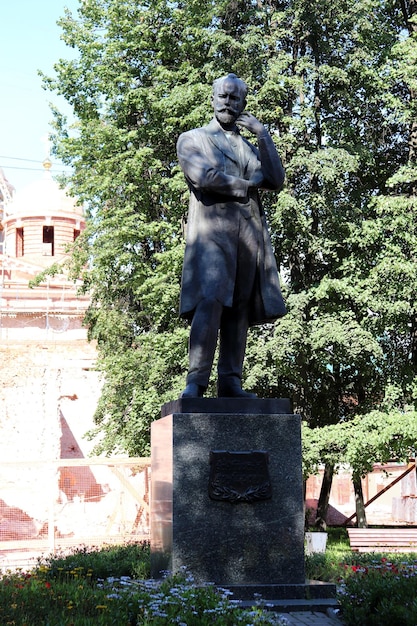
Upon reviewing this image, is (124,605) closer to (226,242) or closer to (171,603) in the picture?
(171,603)

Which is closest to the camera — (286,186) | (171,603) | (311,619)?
(171,603)

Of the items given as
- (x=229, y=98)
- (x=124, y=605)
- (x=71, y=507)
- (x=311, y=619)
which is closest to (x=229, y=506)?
(x=311, y=619)

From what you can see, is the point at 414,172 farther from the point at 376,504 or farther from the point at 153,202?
the point at 376,504

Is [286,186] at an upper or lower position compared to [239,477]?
upper

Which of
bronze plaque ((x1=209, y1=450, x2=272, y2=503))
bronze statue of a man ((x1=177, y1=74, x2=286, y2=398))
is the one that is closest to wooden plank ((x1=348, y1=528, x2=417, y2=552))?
bronze statue of a man ((x1=177, y1=74, x2=286, y2=398))

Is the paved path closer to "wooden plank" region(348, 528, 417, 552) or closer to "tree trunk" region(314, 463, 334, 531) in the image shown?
"wooden plank" region(348, 528, 417, 552)

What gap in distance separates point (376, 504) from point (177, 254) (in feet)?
Result: 42.0

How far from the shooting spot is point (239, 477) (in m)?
6.47

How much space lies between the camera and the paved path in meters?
5.76

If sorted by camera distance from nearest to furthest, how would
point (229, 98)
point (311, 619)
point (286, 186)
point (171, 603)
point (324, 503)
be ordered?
point (171, 603)
point (311, 619)
point (229, 98)
point (286, 186)
point (324, 503)

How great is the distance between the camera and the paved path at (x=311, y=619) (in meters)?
5.76

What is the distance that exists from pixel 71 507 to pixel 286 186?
8.83m

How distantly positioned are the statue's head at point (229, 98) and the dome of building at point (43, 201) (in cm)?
4332

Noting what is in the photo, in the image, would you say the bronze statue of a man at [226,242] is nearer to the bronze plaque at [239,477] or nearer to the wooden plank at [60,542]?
the bronze plaque at [239,477]
